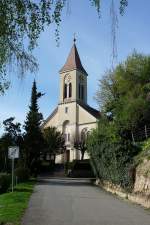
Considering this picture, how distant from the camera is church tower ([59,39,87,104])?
97812 millimetres

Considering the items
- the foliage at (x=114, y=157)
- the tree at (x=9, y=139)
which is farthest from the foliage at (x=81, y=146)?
the foliage at (x=114, y=157)

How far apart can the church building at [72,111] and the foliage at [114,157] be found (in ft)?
182

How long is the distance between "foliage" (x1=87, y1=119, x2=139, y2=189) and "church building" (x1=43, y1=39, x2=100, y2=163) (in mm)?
55520

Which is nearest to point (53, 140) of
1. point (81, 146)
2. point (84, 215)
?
point (81, 146)

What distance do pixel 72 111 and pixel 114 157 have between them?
69860mm

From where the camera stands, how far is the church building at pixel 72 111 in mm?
92312

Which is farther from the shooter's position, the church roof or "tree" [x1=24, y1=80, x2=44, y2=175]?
the church roof

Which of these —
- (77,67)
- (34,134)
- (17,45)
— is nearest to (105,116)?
(34,134)

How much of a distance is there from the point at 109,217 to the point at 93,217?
526mm

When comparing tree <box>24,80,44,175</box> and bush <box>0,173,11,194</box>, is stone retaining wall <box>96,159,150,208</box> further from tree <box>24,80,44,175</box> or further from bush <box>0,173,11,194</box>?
tree <box>24,80,44,175</box>

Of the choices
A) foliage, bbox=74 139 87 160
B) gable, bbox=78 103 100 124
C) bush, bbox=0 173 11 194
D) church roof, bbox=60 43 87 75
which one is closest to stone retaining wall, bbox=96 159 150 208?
bush, bbox=0 173 11 194

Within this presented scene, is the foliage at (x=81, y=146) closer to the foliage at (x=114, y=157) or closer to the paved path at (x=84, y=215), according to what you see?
the foliage at (x=114, y=157)

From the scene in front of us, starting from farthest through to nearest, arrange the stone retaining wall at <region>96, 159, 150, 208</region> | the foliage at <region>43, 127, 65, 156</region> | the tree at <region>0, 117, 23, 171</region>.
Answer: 1. the foliage at <region>43, 127, 65, 156</region>
2. the tree at <region>0, 117, 23, 171</region>
3. the stone retaining wall at <region>96, 159, 150, 208</region>

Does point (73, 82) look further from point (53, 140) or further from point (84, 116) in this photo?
point (53, 140)
